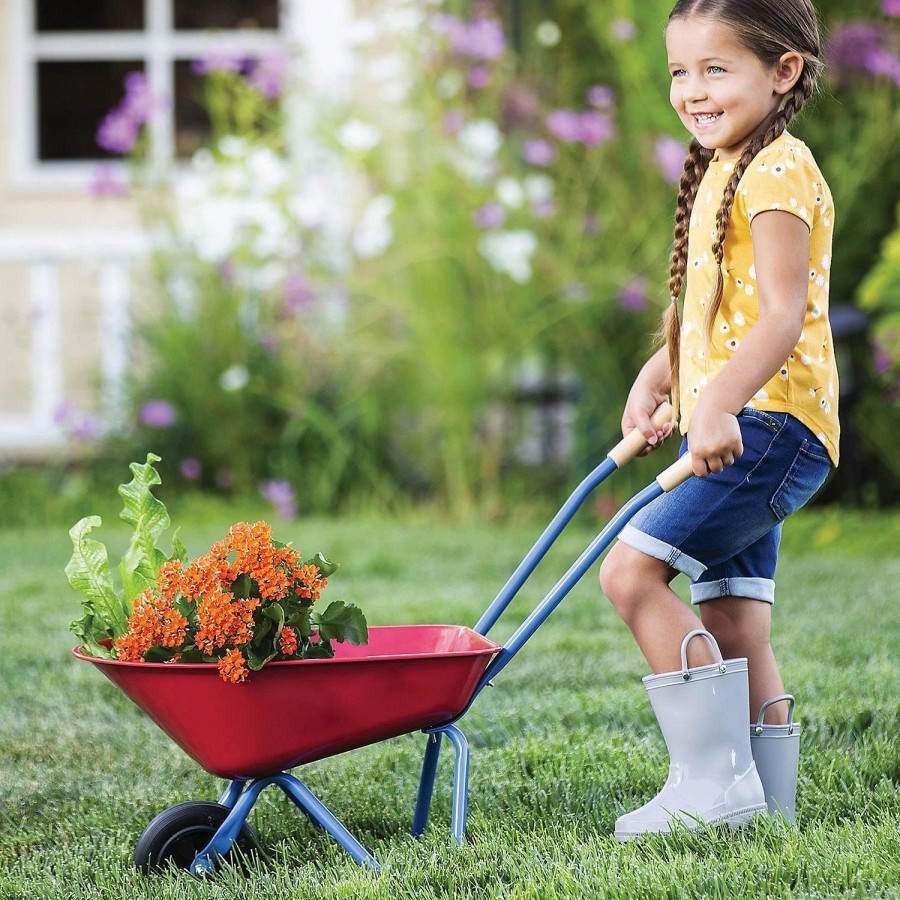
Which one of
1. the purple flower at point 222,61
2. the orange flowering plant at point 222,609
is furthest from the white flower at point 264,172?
the orange flowering plant at point 222,609

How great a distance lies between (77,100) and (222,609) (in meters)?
8.14

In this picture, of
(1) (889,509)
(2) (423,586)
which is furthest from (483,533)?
(1) (889,509)

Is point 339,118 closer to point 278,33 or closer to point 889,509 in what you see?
point 278,33

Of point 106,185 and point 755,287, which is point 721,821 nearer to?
point 755,287

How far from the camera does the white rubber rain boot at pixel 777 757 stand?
249 centimetres

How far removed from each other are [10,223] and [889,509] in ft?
17.9

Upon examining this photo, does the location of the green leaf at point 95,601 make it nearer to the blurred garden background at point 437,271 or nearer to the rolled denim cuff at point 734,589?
the rolled denim cuff at point 734,589

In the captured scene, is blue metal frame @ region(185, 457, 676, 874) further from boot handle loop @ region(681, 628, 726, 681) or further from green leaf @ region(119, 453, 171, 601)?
green leaf @ region(119, 453, 171, 601)

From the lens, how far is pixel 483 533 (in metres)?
6.02

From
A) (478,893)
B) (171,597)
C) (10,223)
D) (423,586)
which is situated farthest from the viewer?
(10,223)

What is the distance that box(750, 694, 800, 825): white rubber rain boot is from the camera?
249 cm

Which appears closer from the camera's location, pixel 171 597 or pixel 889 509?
pixel 171 597

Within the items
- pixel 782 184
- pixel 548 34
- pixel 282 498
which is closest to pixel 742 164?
pixel 782 184

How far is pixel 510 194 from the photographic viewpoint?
6348mm
